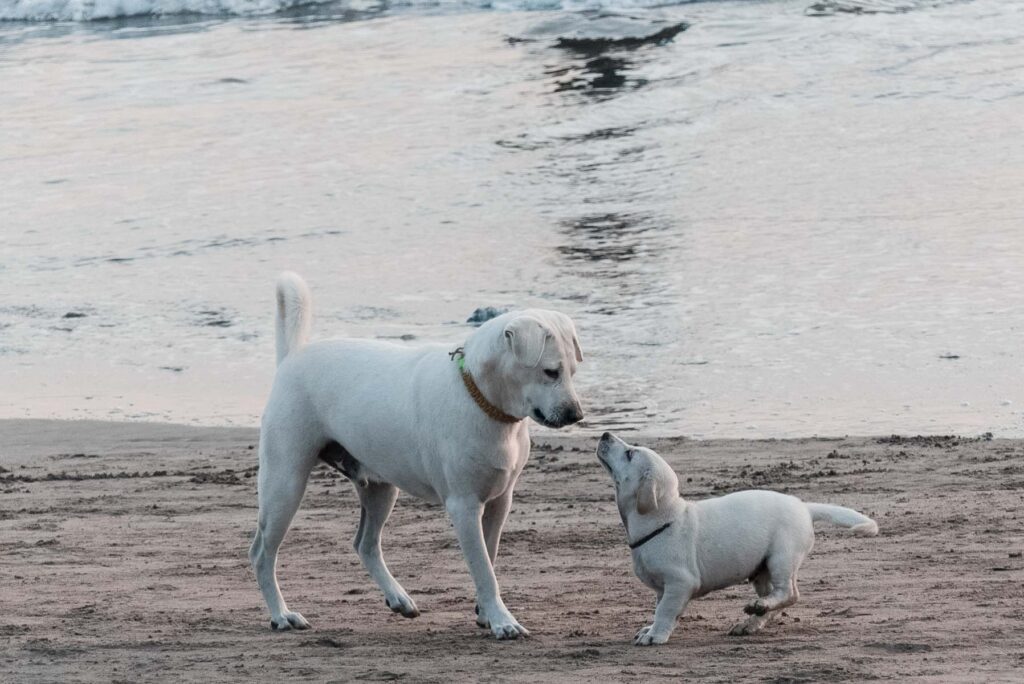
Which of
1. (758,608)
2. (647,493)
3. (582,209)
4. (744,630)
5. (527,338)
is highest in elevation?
(527,338)

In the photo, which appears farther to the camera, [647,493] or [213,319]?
[213,319]

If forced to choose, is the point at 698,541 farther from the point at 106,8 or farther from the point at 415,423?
the point at 106,8

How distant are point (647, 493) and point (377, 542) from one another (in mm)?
1342

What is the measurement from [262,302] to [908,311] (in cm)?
543

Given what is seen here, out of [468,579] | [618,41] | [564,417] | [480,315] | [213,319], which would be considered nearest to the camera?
[564,417]

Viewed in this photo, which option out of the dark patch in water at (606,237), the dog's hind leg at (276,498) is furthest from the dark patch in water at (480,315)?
the dog's hind leg at (276,498)

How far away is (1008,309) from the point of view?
12008 mm

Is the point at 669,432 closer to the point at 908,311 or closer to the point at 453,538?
the point at 453,538

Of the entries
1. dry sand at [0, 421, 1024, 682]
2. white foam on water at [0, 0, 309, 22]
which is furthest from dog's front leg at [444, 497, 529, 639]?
white foam on water at [0, 0, 309, 22]

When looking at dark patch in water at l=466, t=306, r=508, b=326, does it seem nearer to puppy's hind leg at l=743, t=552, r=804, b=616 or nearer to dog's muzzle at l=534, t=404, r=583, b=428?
puppy's hind leg at l=743, t=552, r=804, b=616

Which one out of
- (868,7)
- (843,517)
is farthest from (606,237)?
(868,7)

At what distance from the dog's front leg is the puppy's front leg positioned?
476 mm

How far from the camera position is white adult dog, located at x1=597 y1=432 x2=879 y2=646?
5.70 meters

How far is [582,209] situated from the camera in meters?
16.7
